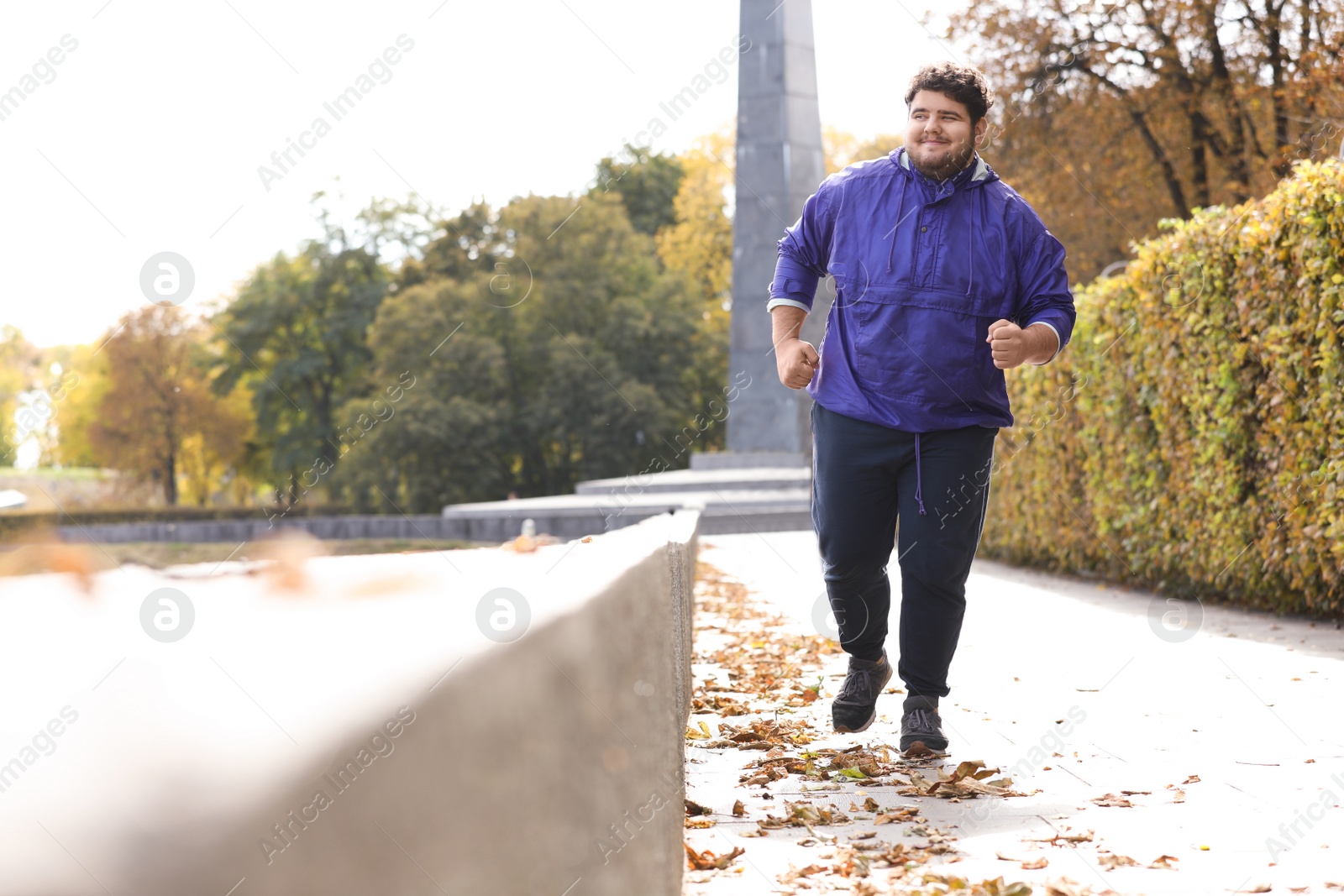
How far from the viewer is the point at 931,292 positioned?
12.9 ft

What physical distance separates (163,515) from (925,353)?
41.5 m

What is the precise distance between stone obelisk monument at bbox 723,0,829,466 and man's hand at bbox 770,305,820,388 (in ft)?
55.7

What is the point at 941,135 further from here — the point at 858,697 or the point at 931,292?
the point at 858,697

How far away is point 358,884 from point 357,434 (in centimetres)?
3696

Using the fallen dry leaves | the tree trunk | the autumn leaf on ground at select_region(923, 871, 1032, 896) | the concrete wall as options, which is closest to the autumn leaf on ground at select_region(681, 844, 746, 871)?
the fallen dry leaves

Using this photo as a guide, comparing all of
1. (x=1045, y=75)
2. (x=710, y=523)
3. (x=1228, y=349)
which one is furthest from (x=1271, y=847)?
(x=1045, y=75)

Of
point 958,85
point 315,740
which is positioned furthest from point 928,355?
point 315,740

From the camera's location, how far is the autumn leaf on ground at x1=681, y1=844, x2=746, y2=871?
291cm

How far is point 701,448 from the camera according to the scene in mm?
40125

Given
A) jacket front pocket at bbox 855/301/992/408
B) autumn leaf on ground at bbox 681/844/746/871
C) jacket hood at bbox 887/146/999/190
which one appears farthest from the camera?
jacket hood at bbox 887/146/999/190

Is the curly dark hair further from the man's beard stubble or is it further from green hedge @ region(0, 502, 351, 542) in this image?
green hedge @ region(0, 502, 351, 542)

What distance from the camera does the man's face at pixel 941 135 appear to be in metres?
3.95

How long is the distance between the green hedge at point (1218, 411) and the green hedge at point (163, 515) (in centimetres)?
3276

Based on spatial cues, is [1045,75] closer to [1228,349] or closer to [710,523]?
[710,523]
